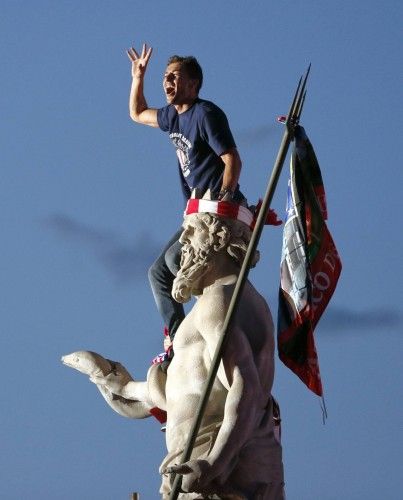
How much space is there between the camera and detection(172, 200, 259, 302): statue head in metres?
20.3

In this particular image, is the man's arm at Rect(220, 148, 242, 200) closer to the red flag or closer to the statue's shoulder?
the red flag

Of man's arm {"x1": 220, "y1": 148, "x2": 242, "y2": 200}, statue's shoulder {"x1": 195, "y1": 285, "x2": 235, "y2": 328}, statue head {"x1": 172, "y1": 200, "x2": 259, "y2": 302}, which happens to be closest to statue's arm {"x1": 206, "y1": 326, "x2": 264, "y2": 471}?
statue's shoulder {"x1": 195, "y1": 285, "x2": 235, "y2": 328}

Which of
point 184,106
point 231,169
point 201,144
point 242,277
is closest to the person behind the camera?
point 242,277

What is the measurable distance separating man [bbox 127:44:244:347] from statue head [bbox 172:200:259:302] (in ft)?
1.29

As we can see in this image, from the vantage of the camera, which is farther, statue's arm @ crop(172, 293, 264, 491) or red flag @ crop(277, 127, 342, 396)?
red flag @ crop(277, 127, 342, 396)

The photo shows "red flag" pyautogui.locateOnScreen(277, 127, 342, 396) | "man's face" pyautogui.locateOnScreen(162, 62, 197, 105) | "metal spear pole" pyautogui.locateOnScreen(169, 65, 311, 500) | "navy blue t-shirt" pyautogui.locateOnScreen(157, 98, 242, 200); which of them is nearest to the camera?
"metal spear pole" pyautogui.locateOnScreen(169, 65, 311, 500)

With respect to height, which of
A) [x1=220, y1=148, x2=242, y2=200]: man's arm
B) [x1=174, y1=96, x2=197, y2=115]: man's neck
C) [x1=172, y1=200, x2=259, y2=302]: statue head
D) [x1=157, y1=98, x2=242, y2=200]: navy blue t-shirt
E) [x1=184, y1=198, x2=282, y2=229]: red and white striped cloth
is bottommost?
[x1=172, y1=200, x2=259, y2=302]: statue head

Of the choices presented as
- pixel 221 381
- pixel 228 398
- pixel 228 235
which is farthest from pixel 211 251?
pixel 228 398

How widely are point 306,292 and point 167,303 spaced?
1.28 meters

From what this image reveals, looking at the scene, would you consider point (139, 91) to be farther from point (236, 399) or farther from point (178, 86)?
point (236, 399)

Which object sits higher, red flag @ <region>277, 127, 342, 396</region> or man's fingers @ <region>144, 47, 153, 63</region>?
man's fingers @ <region>144, 47, 153, 63</region>

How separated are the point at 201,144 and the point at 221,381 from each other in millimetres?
2402

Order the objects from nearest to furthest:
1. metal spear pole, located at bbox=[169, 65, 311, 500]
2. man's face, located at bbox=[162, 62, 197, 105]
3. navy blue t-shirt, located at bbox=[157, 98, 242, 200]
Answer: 1. metal spear pole, located at bbox=[169, 65, 311, 500]
2. navy blue t-shirt, located at bbox=[157, 98, 242, 200]
3. man's face, located at bbox=[162, 62, 197, 105]

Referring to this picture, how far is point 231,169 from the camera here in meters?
20.8
